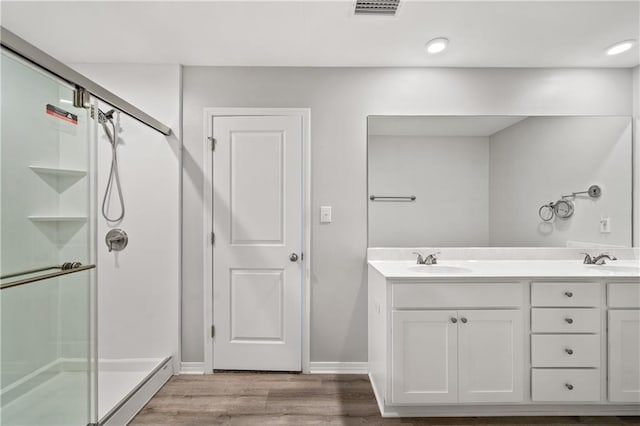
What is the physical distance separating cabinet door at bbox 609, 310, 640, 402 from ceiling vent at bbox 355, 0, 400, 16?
2185mm

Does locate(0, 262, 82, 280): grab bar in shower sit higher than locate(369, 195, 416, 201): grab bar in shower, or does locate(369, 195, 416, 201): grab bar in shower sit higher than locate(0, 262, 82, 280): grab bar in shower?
locate(369, 195, 416, 201): grab bar in shower

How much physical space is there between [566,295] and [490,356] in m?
0.58

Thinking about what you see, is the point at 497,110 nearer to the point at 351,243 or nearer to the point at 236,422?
the point at 351,243

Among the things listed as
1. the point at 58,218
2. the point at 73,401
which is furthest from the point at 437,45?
the point at 73,401

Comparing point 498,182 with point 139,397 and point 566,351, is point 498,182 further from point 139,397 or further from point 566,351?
point 139,397

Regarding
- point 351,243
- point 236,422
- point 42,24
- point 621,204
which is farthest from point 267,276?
point 621,204

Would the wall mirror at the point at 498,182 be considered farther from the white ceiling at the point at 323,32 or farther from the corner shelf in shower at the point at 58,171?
the corner shelf in shower at the point at 58,171

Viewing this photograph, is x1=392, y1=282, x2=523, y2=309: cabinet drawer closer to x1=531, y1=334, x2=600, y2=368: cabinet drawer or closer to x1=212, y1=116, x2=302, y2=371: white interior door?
x1=531, y1=334, x2=600, y2=368: cabinet drawer

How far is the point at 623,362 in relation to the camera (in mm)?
2008

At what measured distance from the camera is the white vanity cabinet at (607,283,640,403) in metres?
2.01

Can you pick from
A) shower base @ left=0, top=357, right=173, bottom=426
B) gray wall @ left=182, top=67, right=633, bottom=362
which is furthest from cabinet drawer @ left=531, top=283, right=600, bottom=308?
Result: shower base @ left=0, top=357, right=173, bottom=426

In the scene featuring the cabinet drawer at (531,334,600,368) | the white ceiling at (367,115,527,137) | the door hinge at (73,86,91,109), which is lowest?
the cabinet drawer at (531,334,600,368)

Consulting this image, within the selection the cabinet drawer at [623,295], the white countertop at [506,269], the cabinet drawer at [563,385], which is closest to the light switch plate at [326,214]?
the white countertop at [506,269]

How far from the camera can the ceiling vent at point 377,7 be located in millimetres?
1857
